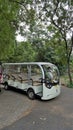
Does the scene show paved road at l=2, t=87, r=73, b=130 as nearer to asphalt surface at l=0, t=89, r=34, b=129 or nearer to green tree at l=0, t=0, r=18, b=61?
asphalt surface at l=0, t=89, r=34, b=129

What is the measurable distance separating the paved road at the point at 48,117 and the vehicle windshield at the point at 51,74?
1085mm

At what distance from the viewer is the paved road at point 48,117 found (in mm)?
5367

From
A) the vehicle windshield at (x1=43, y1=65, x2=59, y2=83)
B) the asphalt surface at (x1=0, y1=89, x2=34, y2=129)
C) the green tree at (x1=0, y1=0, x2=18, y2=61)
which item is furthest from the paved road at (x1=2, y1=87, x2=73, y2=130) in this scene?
the green tree at (x1=0, y1=0, x2=18, y2=61)

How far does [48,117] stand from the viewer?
631 centimetres

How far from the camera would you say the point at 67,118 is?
629cm

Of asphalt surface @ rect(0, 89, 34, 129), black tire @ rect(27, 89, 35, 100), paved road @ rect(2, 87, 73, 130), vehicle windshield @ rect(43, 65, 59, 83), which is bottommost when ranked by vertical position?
paved road @ rect(2, 87, 73, 130)

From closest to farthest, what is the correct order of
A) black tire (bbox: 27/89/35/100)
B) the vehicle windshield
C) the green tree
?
the green tree < the vehicle windshield < black tire (bbox: 27/89/35/100)

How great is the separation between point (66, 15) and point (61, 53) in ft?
10.9

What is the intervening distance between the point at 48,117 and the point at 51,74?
9.77ft

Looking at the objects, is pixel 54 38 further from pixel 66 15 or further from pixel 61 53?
pixel 66 15

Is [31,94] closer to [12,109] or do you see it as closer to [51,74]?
[51,74]

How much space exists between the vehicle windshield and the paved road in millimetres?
1085

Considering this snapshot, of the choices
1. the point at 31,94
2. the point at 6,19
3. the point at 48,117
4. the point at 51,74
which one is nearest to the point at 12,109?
the point at 48,117

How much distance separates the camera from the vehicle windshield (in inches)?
340
